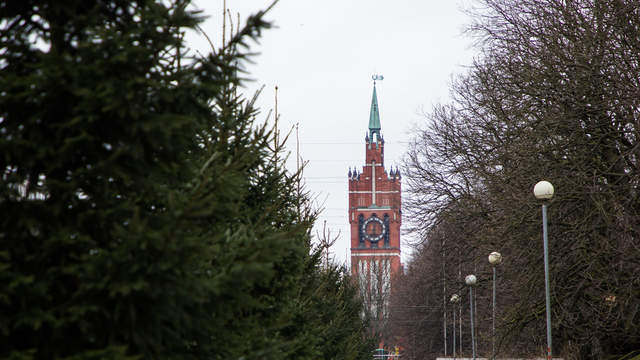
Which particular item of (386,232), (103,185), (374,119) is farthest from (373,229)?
(103,185)

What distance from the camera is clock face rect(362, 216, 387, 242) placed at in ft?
374

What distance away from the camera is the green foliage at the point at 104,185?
9.61 feet

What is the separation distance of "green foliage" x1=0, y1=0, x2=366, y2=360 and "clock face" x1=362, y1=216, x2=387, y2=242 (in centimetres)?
11111

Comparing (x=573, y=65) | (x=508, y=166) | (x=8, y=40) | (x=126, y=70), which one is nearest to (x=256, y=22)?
(x=126, y=70)

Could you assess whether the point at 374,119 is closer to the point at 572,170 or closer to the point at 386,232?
the point at 386,232

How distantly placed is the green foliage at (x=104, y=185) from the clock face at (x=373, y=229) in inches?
4374

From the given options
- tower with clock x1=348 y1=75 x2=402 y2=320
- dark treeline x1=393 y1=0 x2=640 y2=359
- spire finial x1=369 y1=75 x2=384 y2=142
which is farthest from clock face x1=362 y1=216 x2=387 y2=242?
dark treeline x1=393 y1=0 x2=640 y2=359

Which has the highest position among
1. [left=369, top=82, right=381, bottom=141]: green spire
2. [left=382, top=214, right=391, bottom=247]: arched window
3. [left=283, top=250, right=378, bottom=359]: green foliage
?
[left=369, top=82, right=381, bottom=141]: green spire

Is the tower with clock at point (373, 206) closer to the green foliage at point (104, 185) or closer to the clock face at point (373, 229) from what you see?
the clock face at point (373, 229)

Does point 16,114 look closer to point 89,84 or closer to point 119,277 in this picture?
point 89,84

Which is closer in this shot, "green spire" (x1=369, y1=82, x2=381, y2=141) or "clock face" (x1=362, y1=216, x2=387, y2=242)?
"green spire" (x1=369, y1=82, x2=381, y2=141)

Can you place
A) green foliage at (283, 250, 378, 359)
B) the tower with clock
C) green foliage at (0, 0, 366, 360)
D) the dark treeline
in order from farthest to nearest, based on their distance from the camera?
the tower with clock, the dark treeline, green foliage at (283, 250, 378, 359), green foliage at (0, 0, 366, 360)

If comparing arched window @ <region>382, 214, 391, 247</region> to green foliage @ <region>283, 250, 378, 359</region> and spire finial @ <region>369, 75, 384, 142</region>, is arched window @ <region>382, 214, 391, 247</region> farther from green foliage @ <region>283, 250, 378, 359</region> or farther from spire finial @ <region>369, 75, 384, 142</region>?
green foliage @ <region>283, 250, 378, 359</region>

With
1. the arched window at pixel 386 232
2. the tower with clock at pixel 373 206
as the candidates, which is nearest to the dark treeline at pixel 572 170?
the tower with clock at pixel 373 206
